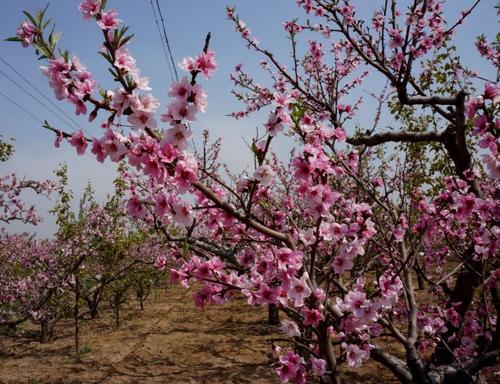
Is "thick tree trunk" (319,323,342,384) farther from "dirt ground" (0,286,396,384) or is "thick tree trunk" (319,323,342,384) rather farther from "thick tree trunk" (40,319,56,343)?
"thick tree trunk" (40,319,56,343)

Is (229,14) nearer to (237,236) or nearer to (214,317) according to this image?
(237,236)

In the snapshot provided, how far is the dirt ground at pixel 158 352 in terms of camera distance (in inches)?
311

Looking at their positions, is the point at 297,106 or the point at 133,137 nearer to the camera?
the point at 133,137

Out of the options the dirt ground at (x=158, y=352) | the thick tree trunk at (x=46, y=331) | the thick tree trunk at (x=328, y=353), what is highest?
the thick tree trunk at (x=328, y=353)

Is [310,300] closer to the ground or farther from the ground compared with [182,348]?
farther from the ground

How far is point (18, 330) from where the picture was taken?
1269 centimetres

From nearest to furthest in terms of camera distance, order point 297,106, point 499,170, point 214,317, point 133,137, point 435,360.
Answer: point 133,137 → point 297,106 → point 499,170 → point 435,360 → point 214,317

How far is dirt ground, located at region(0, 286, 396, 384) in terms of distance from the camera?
7895 mm

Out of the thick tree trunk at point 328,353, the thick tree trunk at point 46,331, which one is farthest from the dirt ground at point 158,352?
Answer: the thick tree trunk at point 328,353

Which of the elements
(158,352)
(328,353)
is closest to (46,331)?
(158,352)

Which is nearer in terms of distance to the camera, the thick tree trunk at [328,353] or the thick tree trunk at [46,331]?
the thick tree trunk at [328,353]

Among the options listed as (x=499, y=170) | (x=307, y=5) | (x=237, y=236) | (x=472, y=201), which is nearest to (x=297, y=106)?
(x=237, y=236)

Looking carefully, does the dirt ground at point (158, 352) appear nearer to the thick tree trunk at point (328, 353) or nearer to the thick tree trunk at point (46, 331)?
the thick tree trunk at point (46, 331)

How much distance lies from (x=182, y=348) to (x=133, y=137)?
9.08 meters
